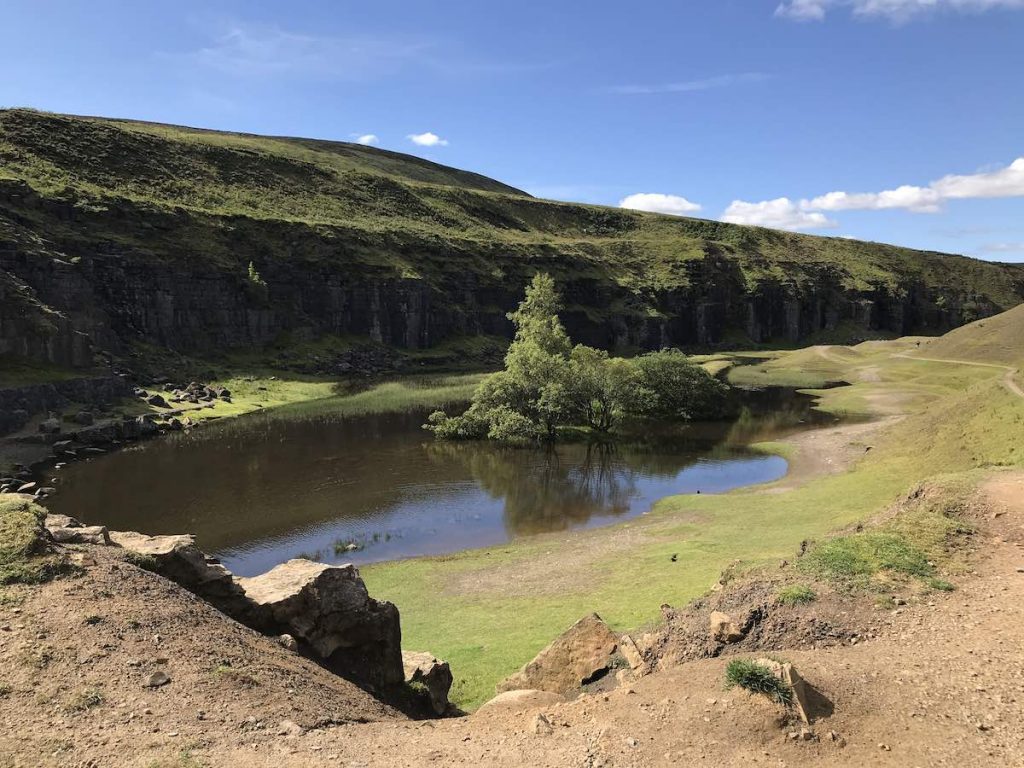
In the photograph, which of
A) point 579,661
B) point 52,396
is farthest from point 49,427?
point 579,661

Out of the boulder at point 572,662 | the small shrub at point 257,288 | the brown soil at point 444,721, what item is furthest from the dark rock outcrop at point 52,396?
the boulder at point 572,662

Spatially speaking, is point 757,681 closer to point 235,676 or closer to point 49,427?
point 235,676

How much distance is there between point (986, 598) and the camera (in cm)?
1584

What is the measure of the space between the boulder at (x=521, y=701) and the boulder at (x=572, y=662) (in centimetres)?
79

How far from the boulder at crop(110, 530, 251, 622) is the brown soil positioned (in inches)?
36.6

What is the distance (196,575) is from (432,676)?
6.33m

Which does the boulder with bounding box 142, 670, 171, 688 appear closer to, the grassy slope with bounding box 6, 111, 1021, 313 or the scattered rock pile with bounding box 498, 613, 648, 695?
the scattered rock pile with bounding box 498, 613, 648, 695

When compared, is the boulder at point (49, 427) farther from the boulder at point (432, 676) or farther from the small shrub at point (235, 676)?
the small shrub at point (235, 676)

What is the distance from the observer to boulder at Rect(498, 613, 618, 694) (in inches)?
617

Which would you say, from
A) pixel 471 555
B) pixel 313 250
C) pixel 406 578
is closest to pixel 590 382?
pixel 471 555

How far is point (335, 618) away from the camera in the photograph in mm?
15688

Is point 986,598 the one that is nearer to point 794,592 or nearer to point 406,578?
point 794,592

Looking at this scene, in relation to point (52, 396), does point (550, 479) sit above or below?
below

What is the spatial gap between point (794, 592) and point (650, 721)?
589cm
